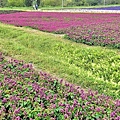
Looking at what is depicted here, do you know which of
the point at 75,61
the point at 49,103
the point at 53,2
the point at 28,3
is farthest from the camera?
the point at 53,2

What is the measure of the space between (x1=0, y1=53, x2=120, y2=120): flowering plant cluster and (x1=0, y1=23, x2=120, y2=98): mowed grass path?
4.80 feet

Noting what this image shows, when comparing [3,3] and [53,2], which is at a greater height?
[3,3]

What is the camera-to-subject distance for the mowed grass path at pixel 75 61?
6.84 m

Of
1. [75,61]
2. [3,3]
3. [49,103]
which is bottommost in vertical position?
[75,61]

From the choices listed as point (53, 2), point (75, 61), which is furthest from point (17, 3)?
point (75, 61)

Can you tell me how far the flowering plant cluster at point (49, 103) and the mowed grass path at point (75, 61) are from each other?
1.46 m

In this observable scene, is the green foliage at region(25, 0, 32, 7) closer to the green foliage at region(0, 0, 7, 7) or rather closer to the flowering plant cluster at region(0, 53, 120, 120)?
the green foliage at region(0, 0, 7, 7)

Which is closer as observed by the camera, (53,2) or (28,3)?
(28,3)

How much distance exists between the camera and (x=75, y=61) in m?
9.08

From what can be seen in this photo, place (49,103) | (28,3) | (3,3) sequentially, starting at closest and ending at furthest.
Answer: (49,103)
(28,3)
(3,3)

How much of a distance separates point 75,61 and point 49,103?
4.77m

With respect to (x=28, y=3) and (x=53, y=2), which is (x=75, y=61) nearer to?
(x=28, y=3)

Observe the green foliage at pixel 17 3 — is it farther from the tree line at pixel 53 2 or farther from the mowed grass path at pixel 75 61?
the mowed grass path at pixel 75 61

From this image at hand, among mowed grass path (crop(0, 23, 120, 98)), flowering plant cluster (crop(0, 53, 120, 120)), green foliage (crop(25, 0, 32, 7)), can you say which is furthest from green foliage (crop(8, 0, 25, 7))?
flowering plant cluster (crop(0, 53, 120, 120))
